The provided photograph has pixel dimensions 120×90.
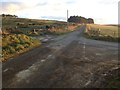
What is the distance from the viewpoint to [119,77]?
465 inches

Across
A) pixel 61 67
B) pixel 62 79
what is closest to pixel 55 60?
pixel 61 67

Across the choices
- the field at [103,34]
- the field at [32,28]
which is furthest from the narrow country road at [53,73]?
the field at [103,34]

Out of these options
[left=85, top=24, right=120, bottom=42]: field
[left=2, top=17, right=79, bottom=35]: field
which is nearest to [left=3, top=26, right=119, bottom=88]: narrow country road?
[left=2, top=17, right=79, bottom=35]: field

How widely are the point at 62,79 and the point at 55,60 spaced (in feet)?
16.3

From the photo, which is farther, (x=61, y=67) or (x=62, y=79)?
(x=61, y=67)

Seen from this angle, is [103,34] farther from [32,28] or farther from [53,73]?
[53,73]

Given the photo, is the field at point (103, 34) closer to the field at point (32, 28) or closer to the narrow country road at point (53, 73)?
the field at point (32, 28)

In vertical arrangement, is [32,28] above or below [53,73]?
above

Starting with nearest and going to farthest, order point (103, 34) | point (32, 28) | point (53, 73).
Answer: point (53, 73) → point (103, 34) → point (32, 28)

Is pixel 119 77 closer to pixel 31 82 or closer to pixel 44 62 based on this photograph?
pixel 31 82

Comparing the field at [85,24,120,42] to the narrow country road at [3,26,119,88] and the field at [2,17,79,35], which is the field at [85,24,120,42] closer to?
the field at [2,17,79,35]

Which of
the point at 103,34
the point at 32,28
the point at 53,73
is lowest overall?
the point at 53,73

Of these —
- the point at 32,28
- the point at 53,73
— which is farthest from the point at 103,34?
the point at 53,73

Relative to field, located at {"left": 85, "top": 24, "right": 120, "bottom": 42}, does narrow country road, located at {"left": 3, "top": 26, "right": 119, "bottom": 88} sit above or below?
below
